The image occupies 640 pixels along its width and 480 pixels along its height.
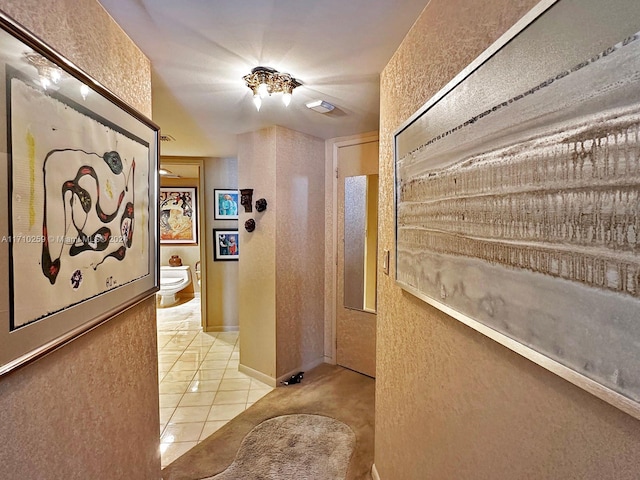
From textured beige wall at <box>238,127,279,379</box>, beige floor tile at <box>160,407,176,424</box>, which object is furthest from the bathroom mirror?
beige floor tile at <box>160,407,176,424</box>

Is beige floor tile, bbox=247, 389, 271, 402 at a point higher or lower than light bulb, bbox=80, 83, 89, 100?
lower

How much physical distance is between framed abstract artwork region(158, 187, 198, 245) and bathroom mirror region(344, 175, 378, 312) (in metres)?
3.89

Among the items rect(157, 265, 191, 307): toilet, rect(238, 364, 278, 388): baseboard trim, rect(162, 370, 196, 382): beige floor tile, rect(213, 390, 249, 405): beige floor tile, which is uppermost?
rect(157, 265, 191, 307): toilet

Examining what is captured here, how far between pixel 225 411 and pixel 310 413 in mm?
663

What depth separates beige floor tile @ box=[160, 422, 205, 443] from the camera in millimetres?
1996

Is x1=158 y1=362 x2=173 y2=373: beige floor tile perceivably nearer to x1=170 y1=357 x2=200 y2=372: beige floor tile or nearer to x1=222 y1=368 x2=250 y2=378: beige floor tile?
x1=170 y1=357 x2=200 y2=372: beige floor tile

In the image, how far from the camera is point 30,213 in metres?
0.76

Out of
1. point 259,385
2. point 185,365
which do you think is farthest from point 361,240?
point 185,365

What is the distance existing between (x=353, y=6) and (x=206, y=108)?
1413mm

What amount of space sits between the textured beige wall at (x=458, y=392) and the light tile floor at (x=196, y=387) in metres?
1.26

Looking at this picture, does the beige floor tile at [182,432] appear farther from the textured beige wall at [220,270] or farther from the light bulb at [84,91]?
the light bulb at [84,91]

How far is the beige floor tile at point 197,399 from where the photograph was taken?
7.91 ft

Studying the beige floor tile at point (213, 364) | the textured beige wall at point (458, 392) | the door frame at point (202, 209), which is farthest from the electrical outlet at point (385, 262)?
the door frame at point (202, 209)

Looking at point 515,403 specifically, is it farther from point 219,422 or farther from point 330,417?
point 219,422
